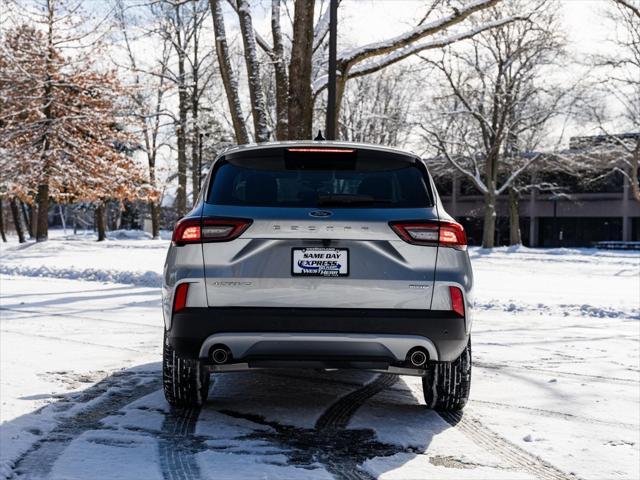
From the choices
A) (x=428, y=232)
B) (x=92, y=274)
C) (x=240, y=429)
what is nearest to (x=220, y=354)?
(x=240, y=429)

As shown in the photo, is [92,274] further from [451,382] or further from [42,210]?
[451,382]

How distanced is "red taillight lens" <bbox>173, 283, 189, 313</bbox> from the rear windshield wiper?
3.16 feet

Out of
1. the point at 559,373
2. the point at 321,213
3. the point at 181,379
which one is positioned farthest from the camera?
the point at 559,373

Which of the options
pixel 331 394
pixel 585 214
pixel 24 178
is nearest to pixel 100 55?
pixel 24 178

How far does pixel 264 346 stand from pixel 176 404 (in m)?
1.16

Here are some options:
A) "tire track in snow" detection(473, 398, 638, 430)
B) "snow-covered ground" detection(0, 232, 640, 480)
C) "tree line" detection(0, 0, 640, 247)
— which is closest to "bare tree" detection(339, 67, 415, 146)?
"tree line" detection(0, 0, 640, 247)

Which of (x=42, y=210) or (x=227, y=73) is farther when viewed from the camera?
(x=42, y=210)

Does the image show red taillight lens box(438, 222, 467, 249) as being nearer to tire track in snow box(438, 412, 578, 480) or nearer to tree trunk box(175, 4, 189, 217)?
tire track in snow box(438, 412, 578, 480)

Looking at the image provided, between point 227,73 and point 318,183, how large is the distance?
11.6 m

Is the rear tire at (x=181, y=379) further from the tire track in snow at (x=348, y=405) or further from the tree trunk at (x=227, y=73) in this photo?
the tree trunk at (x=227, y=73)

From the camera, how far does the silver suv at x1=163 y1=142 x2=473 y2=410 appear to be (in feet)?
13.4

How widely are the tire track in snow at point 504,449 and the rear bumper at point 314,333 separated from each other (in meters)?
0.68

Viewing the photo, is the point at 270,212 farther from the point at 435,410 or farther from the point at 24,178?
the point at 24,178

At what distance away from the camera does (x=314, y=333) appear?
408 cm
